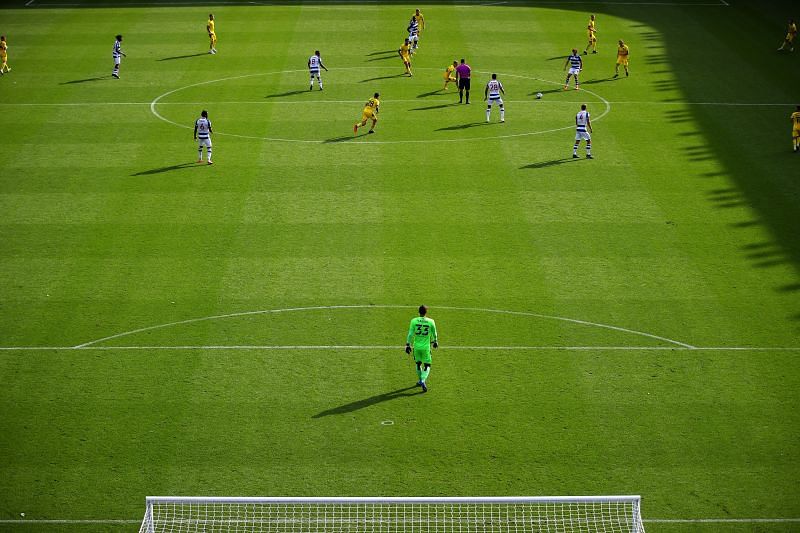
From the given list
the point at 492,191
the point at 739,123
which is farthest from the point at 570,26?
the point at 492,191

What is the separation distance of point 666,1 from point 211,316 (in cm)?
3955

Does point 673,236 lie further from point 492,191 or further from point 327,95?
point 327,95

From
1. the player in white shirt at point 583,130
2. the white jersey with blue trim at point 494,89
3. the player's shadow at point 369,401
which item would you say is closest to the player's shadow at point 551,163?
the player in white shirt at point 583,130

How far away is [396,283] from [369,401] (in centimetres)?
566

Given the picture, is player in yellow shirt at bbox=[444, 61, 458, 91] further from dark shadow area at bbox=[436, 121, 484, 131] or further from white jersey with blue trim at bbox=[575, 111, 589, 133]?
white jersey with blue trim at bbox=[575, 111, 589, 133]

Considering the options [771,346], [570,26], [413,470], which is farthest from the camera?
[570,26]

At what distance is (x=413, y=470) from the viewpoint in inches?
703

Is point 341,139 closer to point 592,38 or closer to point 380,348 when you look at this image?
point 380,348

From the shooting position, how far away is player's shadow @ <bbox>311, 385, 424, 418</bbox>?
64.5 ft

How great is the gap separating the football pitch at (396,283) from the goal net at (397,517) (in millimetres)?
421

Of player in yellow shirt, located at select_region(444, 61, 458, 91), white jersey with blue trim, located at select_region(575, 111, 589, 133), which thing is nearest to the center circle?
player in yellow shirt, located at select_region(444, 61, 458, 91)

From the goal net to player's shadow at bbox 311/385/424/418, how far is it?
293 centimetres

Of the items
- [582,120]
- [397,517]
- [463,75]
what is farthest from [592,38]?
[397,517]

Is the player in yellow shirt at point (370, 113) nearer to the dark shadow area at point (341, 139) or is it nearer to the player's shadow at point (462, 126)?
the dark shadow area at point (341, 139)
